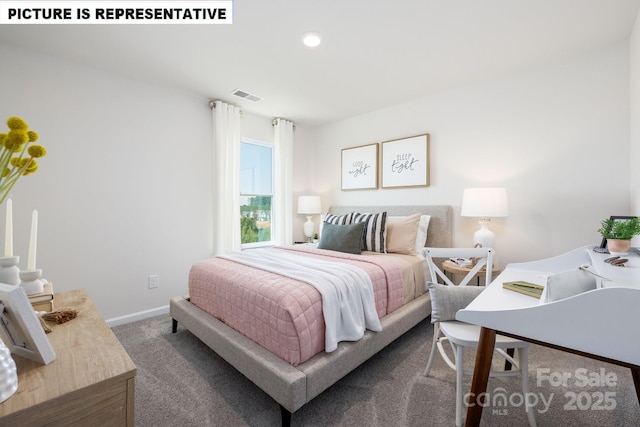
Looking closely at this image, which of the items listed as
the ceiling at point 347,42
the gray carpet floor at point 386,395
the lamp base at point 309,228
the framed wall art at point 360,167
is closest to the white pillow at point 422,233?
the framed wall art at point 360,167

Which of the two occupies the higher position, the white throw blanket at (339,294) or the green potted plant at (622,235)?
the green potted plant at (622,235)

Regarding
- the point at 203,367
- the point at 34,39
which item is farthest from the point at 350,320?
the point at 34,39

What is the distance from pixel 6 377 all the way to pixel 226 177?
286 cm

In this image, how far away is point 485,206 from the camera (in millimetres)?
2451

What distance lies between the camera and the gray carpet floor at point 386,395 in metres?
1.46

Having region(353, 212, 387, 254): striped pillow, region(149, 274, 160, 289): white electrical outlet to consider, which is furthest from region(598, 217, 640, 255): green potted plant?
region(149, 274, 160, 289): white electrical outlet

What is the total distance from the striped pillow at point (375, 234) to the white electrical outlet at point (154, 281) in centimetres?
227

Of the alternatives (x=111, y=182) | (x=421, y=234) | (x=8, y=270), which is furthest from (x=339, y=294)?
(x=111, y=182)

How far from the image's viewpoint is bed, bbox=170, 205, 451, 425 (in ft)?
4.48

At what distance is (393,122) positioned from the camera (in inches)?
139

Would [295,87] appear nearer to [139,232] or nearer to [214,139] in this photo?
[214,139]

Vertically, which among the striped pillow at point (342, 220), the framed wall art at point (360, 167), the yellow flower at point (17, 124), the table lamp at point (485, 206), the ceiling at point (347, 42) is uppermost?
the ceiling at point (347, 42)

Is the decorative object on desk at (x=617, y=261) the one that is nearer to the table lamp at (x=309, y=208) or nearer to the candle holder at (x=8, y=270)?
the candle holder at (x=8, y=270)

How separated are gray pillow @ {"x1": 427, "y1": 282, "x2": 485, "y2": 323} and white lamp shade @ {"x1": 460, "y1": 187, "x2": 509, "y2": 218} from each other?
3.40ft
